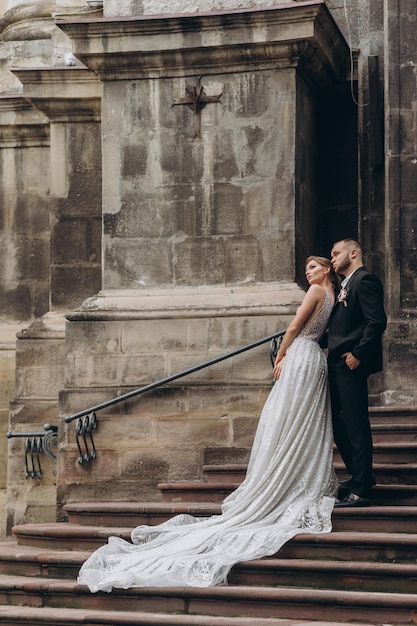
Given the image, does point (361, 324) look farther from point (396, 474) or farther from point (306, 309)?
point (396, 474)

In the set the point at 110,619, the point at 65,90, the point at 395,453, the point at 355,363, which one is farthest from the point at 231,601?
the point at 65,90

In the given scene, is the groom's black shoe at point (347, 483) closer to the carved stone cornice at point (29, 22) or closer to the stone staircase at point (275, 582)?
the stone staircase at point (275, 582)

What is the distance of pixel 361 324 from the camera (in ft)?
36.0

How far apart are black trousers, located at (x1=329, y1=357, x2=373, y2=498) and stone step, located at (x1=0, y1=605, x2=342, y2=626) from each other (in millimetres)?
1415

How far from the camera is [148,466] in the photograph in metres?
13.0

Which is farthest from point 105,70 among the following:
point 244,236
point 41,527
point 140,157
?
point 41,527

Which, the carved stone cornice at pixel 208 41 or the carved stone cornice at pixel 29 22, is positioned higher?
the carved stone cornice at pixel 29 22

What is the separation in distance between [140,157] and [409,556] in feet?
16.6

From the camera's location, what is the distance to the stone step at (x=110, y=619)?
9.52m

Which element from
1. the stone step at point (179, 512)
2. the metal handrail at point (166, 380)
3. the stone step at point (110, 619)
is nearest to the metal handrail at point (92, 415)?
the metal handrail at point (166, 380)

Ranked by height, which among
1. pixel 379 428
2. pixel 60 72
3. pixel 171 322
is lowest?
pixel 379 428

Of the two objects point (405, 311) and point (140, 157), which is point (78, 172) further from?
point (405, 311)

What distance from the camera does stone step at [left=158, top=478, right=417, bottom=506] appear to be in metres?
10.9

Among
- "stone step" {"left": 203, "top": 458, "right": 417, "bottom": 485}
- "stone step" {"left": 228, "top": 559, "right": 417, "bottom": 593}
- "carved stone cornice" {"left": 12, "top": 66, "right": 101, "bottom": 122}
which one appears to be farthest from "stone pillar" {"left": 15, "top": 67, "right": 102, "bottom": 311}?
"stone step" {"left": 228, "top": 559, "right": 417, "bottom": 593}
